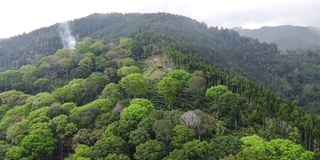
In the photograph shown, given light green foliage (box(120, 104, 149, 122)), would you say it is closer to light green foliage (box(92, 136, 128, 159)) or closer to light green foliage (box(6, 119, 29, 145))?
light green foliage (box(92, 136, 128, 159))

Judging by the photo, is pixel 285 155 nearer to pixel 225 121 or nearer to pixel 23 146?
pixel 225 121

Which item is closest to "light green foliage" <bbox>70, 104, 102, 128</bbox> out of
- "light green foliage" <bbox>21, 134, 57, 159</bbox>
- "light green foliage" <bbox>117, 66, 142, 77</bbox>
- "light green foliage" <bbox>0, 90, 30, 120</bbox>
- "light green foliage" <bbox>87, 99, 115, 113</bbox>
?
"light green foliage" <bbox>87, 99, 115, 113</bbox>

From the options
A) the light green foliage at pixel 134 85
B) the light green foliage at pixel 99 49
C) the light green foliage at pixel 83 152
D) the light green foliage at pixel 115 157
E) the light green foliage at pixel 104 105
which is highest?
the light green foliage at pixel 99 49

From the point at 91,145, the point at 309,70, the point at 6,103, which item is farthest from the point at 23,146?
the point at 309,70

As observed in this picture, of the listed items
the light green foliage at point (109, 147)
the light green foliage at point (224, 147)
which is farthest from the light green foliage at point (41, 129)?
the light green foliage at point (224, 147)

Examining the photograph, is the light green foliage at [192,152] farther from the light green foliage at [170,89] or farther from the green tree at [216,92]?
the light green foliage at [170,89]
